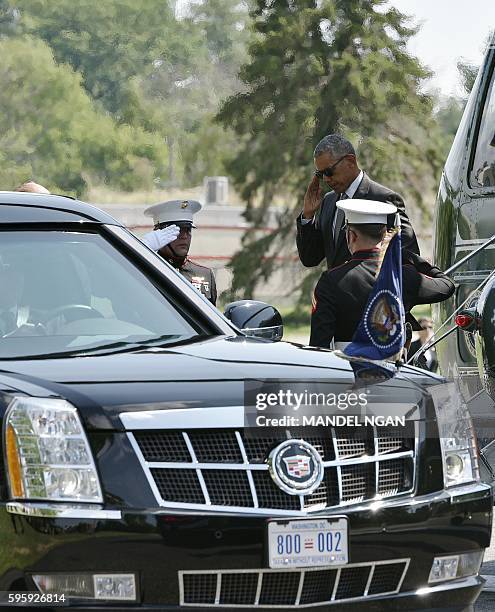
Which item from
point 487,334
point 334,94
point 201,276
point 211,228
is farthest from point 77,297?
point 211,228

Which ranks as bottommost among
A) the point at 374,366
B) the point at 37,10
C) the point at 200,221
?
the point at 200,221

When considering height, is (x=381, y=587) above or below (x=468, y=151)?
below

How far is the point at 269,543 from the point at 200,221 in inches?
2631

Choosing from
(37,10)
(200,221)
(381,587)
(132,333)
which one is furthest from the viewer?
(37,10)

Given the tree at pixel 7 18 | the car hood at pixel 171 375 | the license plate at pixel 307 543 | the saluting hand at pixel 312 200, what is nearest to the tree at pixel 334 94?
the saluting hand at pixel 312 200

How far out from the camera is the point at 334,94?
156 ft

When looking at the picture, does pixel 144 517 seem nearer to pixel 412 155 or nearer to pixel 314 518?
pixel 314 518

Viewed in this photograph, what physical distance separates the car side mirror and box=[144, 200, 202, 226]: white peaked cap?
4063 mm

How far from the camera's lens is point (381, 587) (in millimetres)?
4555

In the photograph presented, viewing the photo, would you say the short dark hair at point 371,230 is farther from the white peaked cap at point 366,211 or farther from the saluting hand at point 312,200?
the saluting hand at point 312,200

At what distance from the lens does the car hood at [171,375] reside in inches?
175

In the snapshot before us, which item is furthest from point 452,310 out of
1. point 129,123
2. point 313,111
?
point 129,123

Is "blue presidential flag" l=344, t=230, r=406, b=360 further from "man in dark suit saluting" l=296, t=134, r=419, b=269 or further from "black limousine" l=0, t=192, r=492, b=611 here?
"black limousine" l=0, t=192, r=492, b=611

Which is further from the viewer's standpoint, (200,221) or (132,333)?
(200,221)
